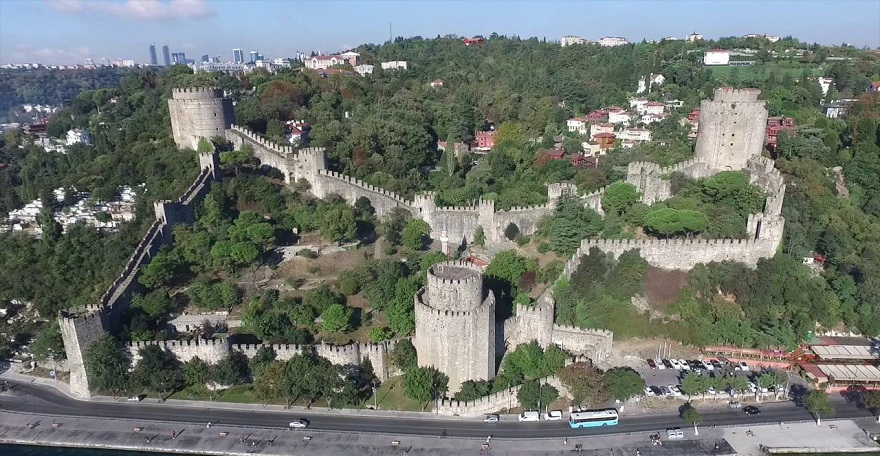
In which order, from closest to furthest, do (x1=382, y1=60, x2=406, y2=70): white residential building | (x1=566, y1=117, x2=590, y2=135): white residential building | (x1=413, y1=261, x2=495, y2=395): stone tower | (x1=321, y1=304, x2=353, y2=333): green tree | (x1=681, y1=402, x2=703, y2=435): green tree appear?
(x1=681, y1=402, x2=703, y2=435): green tree, (x1=413, y1=261, x2=495, y2=395): stone tower, (x1=321, y1=304, x2=353, y2=333): green tree, (x1=566, y1=117, x2=590, y2=135): white residential building, (x1=382, y1=60, x2=406, y2=70): white residential building

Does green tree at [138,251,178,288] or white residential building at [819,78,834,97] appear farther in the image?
white residential building at [819,78,834,97]

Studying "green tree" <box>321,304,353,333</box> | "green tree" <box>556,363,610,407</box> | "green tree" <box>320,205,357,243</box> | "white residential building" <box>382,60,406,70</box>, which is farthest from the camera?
"white residential building" <box>382,60,406,70</box>

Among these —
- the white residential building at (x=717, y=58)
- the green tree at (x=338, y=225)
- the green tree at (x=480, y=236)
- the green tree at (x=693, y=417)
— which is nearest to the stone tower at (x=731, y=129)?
the green tree at (x=480, y=236)

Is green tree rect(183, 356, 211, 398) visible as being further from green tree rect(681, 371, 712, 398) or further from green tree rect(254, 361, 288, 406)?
green tree rect(681, 371, 712, 398)

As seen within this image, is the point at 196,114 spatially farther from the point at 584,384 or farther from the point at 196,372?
the point at 584,384

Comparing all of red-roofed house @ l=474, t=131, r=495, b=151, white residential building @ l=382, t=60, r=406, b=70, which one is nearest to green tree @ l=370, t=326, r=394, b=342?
red-roofed house @ l=474, t=131, r=495, b=151

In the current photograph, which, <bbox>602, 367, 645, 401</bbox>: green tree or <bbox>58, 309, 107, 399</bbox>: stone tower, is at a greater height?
<bbox>58, 309, 107, 399</bbox>: stone tower
